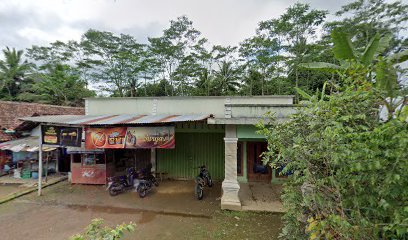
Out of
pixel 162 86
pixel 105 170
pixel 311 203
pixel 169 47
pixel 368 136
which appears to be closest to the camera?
pixel 368 136

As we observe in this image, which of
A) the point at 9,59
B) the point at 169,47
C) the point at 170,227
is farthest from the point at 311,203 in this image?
the point at 9,59

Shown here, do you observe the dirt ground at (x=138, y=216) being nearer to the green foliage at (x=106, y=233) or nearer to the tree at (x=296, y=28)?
the green foliage at (x=106, y=233)

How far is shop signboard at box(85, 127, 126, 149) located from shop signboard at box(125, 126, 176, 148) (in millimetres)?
230

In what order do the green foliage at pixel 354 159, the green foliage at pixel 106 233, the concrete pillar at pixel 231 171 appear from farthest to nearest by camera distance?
the concrete pillar at pixel 231 171 → the green foliage at pixel 106 233 → the green foliage at pixel 354 159

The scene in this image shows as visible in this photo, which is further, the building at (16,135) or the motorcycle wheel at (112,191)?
the building at (16,135)

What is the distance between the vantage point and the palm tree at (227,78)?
70.6 feet

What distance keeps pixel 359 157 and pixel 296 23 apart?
55.7 feet

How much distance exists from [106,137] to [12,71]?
66.6 ft

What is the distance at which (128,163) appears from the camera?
10.2 metres

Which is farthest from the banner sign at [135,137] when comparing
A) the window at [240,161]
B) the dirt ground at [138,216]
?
the window at [240,161]

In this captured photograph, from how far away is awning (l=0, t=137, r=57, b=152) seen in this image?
27.8ft

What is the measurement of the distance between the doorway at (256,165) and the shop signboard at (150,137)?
416cm

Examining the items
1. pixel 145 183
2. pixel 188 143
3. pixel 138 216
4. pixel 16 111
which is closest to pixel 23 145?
pixel 16 111

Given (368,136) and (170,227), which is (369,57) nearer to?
(368,136)
